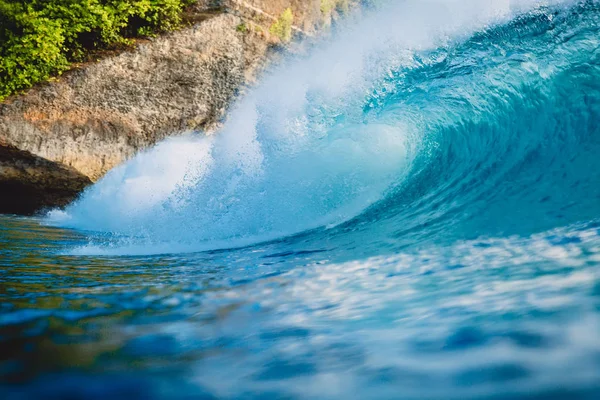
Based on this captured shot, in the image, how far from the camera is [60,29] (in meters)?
5.49

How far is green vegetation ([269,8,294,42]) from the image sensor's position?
698cm

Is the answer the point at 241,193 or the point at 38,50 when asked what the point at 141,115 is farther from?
the point at 241,193

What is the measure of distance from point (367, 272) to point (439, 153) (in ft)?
8.22

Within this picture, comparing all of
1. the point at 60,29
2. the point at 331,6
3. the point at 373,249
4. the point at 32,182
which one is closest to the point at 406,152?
the point at 373,249

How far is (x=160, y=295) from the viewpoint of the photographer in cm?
111

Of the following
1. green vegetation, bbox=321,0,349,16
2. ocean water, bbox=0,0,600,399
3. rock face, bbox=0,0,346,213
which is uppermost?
green vegetation, bbox=321,0,349,16

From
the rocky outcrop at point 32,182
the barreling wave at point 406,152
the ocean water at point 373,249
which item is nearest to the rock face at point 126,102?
the rocky outcrop at point 32,182

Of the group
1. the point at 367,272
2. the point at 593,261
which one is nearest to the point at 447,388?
the point at 593,261

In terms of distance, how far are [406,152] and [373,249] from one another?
7.57ft

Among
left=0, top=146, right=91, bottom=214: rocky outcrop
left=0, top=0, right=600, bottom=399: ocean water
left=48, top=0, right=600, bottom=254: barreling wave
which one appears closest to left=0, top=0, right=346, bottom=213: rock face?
Answer: left=0, top=146, right=91, bottom=214: rocky outcrop

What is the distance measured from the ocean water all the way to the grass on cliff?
1.89 metres

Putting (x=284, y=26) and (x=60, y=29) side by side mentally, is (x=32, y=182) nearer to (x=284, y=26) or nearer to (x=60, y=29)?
(x=60, y=29)

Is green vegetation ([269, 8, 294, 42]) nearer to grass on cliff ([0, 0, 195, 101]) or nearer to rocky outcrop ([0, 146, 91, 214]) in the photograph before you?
grass on cliff ([0, 0, 195, 101])

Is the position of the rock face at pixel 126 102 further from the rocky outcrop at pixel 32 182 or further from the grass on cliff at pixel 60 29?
the grass on cliff at pixel 60 29
